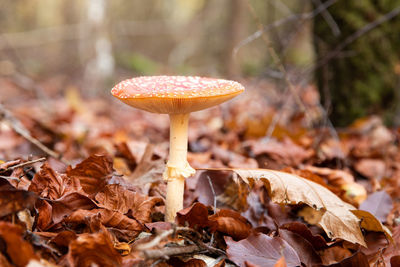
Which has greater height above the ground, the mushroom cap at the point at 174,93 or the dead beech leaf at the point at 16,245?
the mushroom cap at the point at 174,93

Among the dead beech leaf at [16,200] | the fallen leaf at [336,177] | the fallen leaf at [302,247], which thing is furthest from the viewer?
the fallen leaf at [336,177]

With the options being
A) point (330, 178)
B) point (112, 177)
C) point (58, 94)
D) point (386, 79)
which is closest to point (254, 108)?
point (386, 79)

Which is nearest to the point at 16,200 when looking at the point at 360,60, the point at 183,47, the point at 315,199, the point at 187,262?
the point at 187,262

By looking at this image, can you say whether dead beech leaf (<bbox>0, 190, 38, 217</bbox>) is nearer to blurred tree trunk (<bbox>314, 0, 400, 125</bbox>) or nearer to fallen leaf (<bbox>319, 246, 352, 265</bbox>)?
fallen leaf (<bbox>319, 246, 352, 265</bbox>)

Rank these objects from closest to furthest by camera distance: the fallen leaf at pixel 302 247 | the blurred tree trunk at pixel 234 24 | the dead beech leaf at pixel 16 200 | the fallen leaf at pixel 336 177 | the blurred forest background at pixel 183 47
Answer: the dead beech leaf at pixel 16 200 → the fallen leaf at pixel 302 247 → the fallen leaf at pixel 336 177 → the blurred forest background at pixel 183 47 → the blurred tree trunk at pixel 234 24

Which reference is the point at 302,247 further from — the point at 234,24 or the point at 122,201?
the point at 234,24

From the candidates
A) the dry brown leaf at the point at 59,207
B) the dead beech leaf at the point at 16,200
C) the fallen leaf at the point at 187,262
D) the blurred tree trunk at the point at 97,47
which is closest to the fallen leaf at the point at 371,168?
the fallen leaf at the point at 187,262

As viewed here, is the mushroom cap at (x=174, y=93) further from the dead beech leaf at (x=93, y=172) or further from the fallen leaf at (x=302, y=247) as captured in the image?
the fallen leaf at (x=302, y=247)
